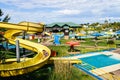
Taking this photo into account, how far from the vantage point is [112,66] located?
25438mm

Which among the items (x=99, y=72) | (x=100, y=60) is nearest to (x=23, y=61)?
(x=99, y=72)

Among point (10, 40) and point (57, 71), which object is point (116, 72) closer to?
point (57, 71)

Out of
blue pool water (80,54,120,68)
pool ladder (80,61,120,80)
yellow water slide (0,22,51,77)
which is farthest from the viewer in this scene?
blue pool water (80,54,120,68)

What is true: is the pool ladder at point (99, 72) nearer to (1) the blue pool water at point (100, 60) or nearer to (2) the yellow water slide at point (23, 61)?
(1) the blue pool water at point (100, 60)

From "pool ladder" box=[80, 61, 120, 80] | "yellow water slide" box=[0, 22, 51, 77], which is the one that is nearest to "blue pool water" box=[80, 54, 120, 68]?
"pool ladder" box=[80, 61, 120, 80]

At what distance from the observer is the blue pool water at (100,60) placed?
27.1 metres

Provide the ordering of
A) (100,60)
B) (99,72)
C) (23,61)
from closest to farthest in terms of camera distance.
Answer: (99,72) < (23,61) < (100,60)

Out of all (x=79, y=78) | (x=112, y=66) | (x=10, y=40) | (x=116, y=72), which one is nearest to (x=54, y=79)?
(x=79, y=78)

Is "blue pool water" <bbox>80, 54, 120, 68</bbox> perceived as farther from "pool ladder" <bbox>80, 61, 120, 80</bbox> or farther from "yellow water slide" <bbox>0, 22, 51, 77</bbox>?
"yellow water slide" <bbox>0, 22, 51, 77</bbox>

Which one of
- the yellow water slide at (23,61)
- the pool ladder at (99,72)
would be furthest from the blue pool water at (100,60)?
the yellow water slide at (23,61)

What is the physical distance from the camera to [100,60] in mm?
29609

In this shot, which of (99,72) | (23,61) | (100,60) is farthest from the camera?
(100,60)

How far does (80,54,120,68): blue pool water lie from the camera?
1066 inches

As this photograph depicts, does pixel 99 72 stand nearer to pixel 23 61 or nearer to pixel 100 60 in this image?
pixel 100 60
